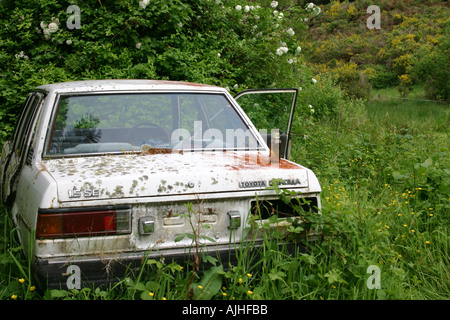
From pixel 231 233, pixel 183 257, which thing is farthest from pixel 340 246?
pixel 183 257

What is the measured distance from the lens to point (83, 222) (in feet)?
7.77

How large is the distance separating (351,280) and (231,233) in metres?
0.89

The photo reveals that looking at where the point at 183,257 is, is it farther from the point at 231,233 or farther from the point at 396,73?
the point at 396,73

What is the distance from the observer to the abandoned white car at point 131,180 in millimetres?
2363

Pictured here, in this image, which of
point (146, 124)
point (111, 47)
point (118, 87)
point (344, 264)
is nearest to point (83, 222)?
point (118, 87)

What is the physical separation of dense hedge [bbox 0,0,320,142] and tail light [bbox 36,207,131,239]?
447 centimetres

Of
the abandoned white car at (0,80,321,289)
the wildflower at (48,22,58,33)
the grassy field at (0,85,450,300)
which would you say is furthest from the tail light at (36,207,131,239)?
the wildflower at (48,22,58,33)

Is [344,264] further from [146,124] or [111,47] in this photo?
[111,47]

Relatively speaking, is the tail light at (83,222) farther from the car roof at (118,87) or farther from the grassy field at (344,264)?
the car roof at (118,87)

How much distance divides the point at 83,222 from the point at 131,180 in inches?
13.0

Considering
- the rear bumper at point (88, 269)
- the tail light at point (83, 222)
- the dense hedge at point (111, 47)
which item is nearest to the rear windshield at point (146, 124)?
the tail light at point (83, 222)

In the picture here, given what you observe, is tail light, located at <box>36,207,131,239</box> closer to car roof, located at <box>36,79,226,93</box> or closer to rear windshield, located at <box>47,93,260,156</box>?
rear windshield, located at <box>47,93,260,156</box>

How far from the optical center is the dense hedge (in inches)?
264

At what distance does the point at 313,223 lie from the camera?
278cm
